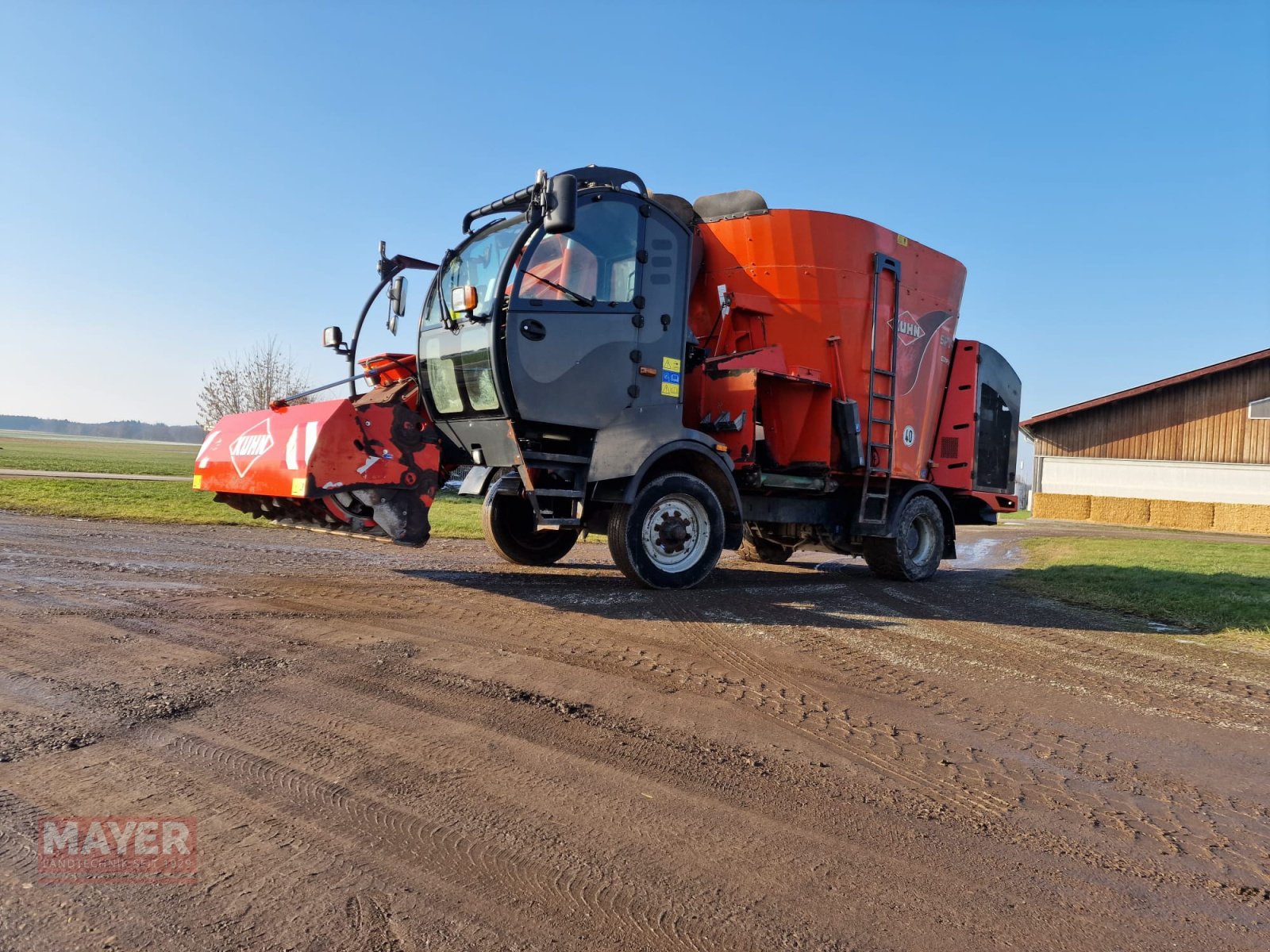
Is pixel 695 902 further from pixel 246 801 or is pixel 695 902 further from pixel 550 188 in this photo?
pixel 550 188

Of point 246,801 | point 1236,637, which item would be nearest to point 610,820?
point 246,801

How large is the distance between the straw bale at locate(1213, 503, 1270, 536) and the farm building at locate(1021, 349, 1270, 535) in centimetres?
3

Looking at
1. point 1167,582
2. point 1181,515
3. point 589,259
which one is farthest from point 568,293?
point 1181,515

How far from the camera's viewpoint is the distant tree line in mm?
179250

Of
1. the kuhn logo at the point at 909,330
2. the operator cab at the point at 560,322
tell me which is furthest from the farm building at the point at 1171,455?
the operator cab at the point at 560,322

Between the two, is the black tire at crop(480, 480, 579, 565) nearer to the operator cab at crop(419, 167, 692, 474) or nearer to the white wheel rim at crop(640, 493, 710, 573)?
the operator cab at crop(419, 167, 692, 474)

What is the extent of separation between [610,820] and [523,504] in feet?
22.4

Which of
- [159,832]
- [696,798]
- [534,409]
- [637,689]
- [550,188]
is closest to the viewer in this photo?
[159,832]

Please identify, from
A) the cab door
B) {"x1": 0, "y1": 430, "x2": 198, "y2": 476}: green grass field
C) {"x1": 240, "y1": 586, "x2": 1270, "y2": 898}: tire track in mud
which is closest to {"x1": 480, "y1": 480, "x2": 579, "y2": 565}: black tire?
the cab door

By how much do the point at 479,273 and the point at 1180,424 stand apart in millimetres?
33951

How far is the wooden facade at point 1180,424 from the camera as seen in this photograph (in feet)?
103

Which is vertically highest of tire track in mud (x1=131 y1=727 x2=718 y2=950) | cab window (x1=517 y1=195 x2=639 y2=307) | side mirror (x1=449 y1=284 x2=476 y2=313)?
cab window (x1=517 y1=195 x2=639 y2=307)

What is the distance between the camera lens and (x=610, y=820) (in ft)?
9.00
